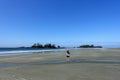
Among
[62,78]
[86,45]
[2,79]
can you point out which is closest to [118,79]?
[62,78]

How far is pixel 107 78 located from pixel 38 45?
16105cm

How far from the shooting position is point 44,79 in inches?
348

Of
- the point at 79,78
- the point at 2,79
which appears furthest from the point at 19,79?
the point at 79,78

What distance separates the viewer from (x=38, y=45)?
16775 cm

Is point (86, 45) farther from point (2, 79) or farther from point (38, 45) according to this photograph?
point (2, 79)

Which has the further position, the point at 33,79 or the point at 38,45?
the point at 38,45

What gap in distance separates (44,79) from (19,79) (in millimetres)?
1442

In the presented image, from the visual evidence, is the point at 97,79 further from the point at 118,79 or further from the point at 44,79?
the point at 44,79

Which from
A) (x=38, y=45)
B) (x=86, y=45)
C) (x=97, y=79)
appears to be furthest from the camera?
(x=86, y=45)

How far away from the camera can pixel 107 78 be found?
350 inches

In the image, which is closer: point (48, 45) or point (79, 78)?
point (79, 78)

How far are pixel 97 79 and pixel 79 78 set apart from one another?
1.02 meters

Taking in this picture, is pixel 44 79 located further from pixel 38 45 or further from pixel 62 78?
pixel 38 45

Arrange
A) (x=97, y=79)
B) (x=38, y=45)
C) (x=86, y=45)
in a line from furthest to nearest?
(x=86, y=45)
(x=38, y=45)
(x=97, y=79)
